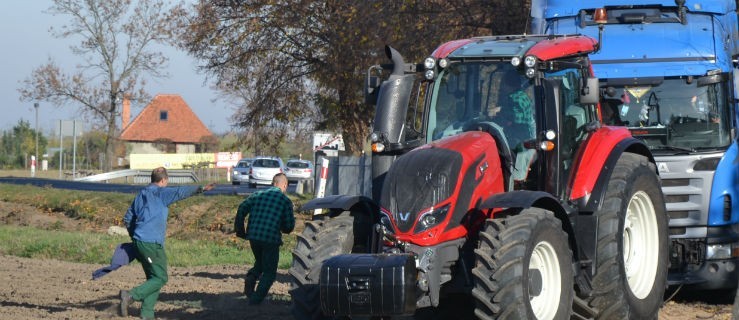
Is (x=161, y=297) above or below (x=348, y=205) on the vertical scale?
below

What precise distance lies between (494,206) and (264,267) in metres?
4.70

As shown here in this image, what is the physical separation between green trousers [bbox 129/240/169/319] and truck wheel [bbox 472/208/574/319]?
4653 mm

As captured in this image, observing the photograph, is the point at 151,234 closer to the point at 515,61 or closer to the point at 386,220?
the point at 386,220

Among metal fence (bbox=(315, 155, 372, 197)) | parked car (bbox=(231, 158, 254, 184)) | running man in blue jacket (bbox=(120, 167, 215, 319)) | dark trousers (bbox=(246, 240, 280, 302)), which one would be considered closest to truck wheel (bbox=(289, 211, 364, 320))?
running man in blue jacket (bbox=(120, 167, 215, 319))

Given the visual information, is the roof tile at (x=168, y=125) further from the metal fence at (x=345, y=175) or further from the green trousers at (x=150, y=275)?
the green trousers at (x=150, y=275)

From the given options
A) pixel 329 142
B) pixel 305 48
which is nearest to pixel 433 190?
pixel 305 48

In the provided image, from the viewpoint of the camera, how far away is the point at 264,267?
12062 millimetres

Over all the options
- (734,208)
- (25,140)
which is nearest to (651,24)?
(734,208)

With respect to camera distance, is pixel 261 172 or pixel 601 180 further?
pixel 261 172

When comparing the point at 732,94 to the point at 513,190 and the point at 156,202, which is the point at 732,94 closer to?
the point at 513,190

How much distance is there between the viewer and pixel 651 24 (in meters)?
12.8

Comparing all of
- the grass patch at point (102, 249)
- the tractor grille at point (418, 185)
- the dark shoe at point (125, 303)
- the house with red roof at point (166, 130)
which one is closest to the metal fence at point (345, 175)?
the grass patch at point (102, 249)

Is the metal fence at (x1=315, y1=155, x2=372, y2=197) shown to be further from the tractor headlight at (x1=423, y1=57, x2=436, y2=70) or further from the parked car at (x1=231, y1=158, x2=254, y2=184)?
the parked car at (x1=231, y1=158, x2=254, y2=184)

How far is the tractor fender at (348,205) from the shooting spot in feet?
27.9
